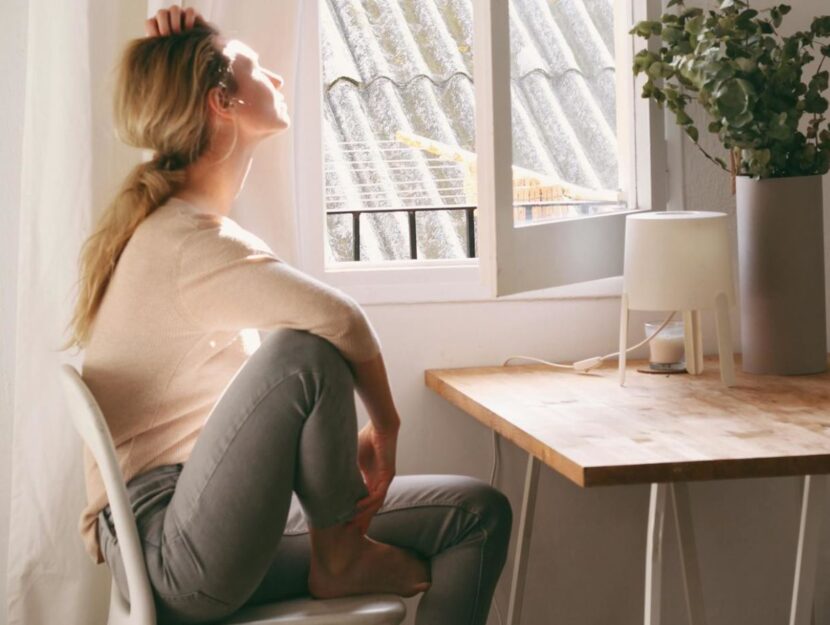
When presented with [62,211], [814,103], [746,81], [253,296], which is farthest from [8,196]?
[814,103]

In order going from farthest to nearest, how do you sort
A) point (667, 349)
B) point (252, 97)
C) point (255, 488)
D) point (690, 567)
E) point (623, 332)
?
point (667, 349), point (623, 332), point (690, 567), point (252, 97), point (255, 488)

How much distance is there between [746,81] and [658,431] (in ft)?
2.06

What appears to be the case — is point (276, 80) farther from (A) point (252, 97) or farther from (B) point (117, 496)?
(B) point (117, 496)

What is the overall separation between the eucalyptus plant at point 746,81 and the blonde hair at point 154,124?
76cm

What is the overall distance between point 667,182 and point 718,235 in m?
0.36

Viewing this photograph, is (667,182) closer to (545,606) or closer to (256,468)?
(545,606)

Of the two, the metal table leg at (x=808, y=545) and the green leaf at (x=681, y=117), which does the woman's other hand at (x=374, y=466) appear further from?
the green leaf at (x=681, y=117)

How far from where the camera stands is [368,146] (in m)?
2.60

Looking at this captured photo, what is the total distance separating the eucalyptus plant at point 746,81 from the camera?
1.96 meters

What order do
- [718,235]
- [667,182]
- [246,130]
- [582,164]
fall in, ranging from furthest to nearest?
[667,182] → [582,164] → [718,235] → [246,130]

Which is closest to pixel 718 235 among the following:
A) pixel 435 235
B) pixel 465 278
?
pixel 465 278

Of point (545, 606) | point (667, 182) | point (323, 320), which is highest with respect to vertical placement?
point (667, 182)

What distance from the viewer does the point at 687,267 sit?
200cm

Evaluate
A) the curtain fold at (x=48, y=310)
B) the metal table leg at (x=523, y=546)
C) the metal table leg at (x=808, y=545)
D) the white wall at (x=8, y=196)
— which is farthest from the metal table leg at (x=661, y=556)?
the white wall at (x=8, y=196)
